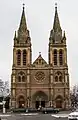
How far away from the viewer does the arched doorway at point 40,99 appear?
265 ft

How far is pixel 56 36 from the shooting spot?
84.1 m

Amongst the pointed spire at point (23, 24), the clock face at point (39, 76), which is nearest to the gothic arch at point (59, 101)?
the clock face at point (39, 76)

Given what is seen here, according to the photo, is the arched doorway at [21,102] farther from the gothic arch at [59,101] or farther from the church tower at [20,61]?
the gothic arch at [59,101]

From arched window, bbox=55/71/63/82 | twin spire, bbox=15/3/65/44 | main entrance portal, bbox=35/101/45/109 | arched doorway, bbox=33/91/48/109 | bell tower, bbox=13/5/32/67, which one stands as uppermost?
twin spire, bbox=15/3/65/44

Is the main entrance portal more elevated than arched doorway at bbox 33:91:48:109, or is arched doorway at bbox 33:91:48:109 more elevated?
arched doorway at bbox 33:91:48:109

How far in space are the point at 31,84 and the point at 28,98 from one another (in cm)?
390

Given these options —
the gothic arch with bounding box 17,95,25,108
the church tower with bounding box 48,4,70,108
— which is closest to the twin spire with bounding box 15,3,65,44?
the church tower with bounding box 48,4,70,108

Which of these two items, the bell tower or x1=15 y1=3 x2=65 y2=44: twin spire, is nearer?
the bell tower

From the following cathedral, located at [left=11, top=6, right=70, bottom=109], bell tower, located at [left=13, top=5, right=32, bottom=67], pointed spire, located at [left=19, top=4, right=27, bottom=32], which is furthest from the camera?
pointed spire, located at [left=19, top=4, right=27, bottom=32]

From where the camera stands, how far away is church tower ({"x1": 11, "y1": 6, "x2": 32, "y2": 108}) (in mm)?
80250

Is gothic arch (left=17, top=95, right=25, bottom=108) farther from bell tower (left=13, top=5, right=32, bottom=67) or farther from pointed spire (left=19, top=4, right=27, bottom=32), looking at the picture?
pointed spire (left=19, top=4, right=27, bottom=32)

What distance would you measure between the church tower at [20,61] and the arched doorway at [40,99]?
3.04 meters

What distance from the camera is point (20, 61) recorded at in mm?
82500

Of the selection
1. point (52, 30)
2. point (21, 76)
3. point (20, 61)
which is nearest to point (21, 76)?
point (21, 76)
